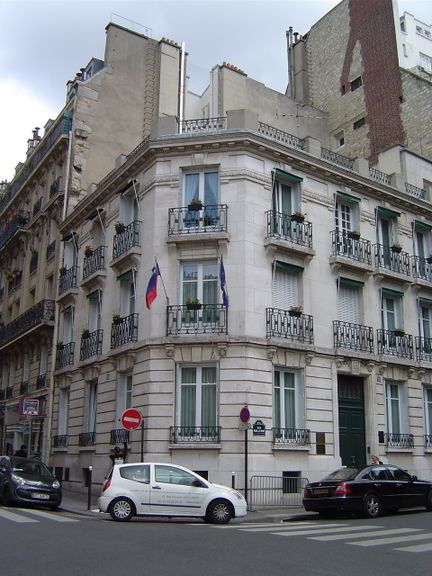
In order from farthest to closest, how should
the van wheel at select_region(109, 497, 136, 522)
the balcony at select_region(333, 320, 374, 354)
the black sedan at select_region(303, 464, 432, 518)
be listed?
the balcony at select_region(333, 320, 374, 354)
the black sedan at select_region(303, 464, 432, 518)
the van wheel at select_region(109, 497, 136, 522)

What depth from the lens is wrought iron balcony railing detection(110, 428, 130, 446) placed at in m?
20.5

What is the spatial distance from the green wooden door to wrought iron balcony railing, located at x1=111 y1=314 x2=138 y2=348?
7.19m

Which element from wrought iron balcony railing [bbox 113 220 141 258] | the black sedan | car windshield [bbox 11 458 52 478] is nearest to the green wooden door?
the black sedan

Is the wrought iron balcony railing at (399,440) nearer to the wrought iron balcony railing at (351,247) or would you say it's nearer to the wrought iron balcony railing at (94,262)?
the wrought iron balcony railing at (351,247)

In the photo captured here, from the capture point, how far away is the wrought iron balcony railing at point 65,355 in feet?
85.1

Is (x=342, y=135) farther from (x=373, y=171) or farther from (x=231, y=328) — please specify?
(x=231, y=328)

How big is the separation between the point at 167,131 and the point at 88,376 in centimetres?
963

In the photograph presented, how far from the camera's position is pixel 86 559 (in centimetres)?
843

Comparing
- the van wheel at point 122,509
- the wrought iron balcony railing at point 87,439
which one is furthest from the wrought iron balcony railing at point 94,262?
the van wheel at point 122,509

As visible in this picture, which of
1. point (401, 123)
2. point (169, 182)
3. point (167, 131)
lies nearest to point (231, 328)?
point (169, 182)

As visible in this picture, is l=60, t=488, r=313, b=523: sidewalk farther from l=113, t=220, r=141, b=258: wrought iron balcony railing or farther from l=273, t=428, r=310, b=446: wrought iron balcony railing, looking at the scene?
l=113, t=220, r=141, b=258: wrought iron balcony railing

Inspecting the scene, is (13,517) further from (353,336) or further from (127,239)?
(353,336)

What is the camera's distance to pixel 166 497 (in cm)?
1388

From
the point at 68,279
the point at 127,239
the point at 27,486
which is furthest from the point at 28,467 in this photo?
the point at 68,279
